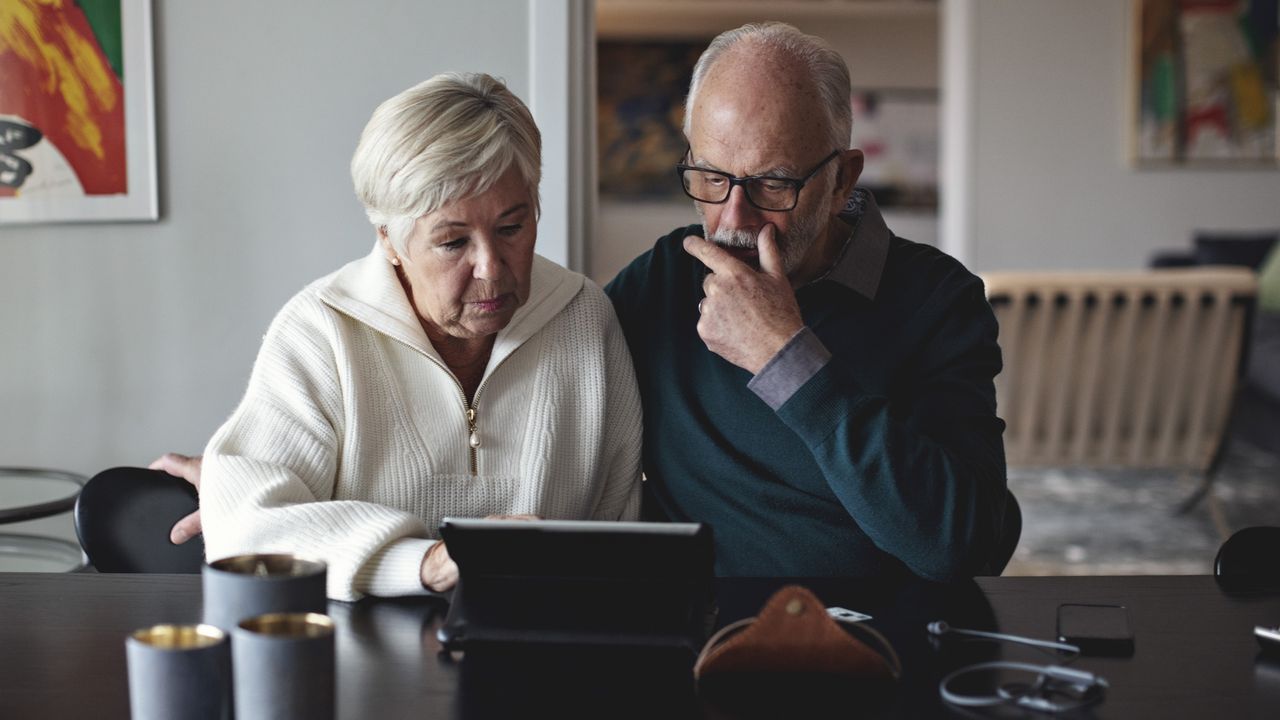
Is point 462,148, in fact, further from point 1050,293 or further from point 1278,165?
point 1278,165

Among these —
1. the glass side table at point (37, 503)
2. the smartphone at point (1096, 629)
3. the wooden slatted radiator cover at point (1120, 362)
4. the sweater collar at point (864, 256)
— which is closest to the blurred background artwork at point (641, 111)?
the wooden slatted radiator cover at point (1120, 362)

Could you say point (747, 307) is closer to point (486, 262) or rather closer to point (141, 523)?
point (486, 262)

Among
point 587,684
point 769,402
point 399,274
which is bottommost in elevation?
point 587,684

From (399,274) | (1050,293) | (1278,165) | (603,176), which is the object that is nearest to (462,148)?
(399,274)

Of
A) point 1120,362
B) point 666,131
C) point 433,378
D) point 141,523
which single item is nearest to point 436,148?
point 433,378

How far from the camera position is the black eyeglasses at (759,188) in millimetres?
1719

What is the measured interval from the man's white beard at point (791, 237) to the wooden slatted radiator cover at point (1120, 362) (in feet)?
9.07

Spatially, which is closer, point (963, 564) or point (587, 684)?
point (587, 684)

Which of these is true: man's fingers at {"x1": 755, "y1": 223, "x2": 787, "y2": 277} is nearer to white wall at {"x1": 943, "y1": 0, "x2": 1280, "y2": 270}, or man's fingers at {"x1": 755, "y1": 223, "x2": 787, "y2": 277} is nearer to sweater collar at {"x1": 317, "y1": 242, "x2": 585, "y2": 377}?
sweater collar at {"x1": 317, "y1": 242, "x2": 585, "y2": 377}

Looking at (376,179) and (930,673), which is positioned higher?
(376,179)

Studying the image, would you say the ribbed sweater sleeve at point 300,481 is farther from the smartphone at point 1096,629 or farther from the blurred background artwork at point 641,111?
the blurred background artwork at point 641,111

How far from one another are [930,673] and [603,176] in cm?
834

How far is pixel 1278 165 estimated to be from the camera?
7.40 m

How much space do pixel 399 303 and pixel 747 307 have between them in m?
0.47
